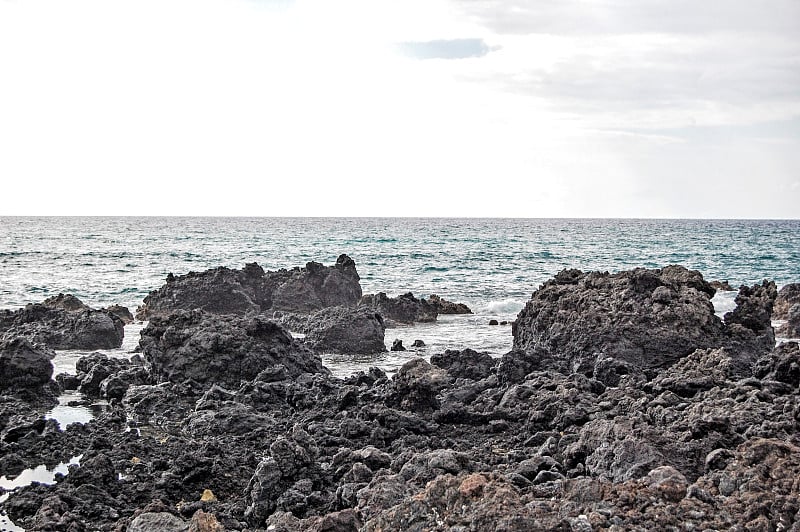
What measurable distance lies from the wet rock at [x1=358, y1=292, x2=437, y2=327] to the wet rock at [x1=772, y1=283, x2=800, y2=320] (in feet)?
39.6

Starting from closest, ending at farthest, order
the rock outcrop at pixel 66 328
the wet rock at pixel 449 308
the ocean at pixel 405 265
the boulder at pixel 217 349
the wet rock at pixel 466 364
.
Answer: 1. the boulder at pixel 217 349
2. the wet rock at pixel 466 364
3. the rock outcrop at pixel 66 328
4. the ocean at pixel 405 265
5. the wet rock at pixel 449 308

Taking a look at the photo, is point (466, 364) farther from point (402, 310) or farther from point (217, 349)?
point (402, 310)

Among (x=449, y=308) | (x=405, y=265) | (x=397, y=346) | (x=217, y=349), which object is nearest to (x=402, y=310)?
(x=449, y=308)

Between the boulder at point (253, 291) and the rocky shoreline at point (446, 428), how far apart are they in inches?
241

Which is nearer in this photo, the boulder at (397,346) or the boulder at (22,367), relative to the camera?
the boulder at (22,367)

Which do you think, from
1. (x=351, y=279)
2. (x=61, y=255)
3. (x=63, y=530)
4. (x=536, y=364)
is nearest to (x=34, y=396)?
(x=63, y=530)

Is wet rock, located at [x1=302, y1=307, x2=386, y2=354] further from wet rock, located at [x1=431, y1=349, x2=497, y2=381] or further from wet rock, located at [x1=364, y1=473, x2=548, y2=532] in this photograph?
wet rock, located at [x1=364, y1=473, x2=548, y2=532]

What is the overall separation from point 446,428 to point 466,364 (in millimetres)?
4155

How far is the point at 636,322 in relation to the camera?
16.2m

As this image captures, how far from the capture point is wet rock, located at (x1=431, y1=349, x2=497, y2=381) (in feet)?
50.0

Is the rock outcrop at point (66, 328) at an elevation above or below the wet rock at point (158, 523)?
below

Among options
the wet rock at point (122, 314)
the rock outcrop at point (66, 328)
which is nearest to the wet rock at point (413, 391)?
the rock outcrop at point (66, 328)

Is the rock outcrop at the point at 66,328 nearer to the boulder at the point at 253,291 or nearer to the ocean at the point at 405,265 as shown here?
the ocean at the point at 405,265

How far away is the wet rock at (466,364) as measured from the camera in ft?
50.0
